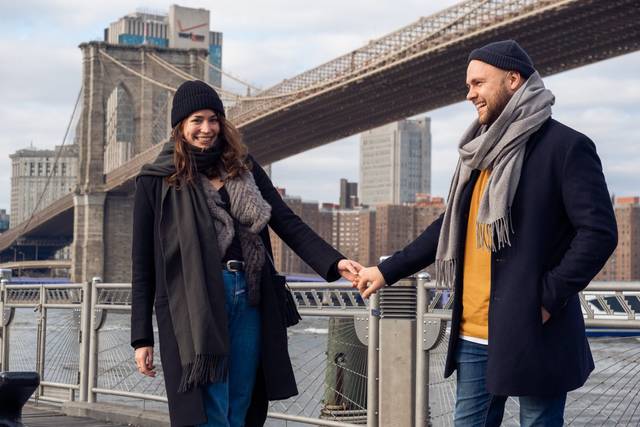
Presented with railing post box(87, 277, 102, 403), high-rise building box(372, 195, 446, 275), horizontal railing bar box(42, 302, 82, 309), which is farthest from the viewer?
high-rise building box(372, 195, 446, 275)

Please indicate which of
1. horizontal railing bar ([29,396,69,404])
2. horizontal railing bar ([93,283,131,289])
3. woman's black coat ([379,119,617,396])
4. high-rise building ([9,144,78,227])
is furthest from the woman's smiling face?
high-rise building ([9,144,78,227])

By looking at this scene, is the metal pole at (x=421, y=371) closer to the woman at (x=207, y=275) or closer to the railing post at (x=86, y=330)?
the woman at (x=207, y=275)

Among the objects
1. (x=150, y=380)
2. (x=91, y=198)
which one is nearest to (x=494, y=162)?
(x=150, y=380)

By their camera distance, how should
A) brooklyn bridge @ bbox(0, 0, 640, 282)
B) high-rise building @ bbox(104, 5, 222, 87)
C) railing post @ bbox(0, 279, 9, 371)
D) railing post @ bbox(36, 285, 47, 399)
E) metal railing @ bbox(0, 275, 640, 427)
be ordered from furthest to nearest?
high-rise building @ bbox(104, 5, 222, 87) < brooklyn bridge @ bbox(0, 0, 640, 282) < railing post @ bbox(0, 279, 9, 371) < railing post @ bbox(36, 285, 47, 399) < metal railing @ bbox(0, 275, 640, 427)

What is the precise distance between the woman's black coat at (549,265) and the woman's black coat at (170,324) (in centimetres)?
56

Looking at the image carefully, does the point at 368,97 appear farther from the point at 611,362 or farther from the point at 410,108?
the point at 611,362

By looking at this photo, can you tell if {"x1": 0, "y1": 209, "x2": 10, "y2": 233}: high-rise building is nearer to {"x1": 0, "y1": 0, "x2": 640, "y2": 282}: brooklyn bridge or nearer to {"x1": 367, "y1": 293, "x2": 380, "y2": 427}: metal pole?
{"x1": 0, "y1": 0, "x2": 640, "y2": 282}: brooklyn bridge

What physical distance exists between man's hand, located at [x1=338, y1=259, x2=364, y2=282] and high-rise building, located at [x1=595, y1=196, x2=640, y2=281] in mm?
93625

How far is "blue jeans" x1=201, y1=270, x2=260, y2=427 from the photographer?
2635 millimetres

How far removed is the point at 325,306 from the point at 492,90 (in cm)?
226

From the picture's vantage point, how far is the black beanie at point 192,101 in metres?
2.73

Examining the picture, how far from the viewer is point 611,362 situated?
3686 millimetres

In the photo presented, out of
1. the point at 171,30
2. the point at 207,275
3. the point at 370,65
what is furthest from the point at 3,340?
the point at 171,30

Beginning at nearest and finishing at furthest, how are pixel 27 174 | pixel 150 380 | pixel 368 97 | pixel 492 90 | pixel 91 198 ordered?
pixel 492 90, pixel 150 380, pixel 368 97, pixel 91 198, pixel 27 174
